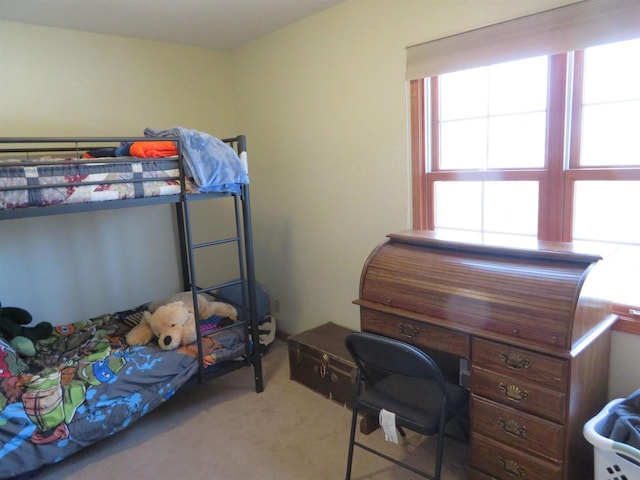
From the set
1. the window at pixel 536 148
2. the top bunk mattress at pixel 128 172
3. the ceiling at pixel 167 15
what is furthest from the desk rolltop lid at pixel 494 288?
the ceiling at pixel 167 15

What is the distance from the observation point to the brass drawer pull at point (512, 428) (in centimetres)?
178

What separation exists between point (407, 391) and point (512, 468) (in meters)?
0.51

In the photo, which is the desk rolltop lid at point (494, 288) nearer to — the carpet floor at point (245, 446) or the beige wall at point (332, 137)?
the beige wall at point (332, 137)

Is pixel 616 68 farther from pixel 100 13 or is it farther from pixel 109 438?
pixel 109 438

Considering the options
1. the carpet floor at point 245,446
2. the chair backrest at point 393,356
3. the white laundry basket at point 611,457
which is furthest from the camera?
the carpet floor at point 245,446

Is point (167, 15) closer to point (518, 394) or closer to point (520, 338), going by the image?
point (520, 338)

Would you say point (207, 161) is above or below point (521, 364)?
above

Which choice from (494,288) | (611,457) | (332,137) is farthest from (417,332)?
(332,137)

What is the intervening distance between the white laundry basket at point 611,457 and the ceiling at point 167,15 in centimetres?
267

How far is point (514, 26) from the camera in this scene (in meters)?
2.12

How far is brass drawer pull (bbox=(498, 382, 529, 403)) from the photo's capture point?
5.75ft

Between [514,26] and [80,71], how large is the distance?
284 centimetres

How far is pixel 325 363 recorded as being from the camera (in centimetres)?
285

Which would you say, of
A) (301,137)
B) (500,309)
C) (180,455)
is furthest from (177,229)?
(500,309)
